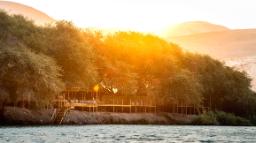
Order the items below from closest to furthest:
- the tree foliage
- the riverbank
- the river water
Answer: the river water < the tree foliage < the riverbank

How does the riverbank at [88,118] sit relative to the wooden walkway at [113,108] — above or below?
below

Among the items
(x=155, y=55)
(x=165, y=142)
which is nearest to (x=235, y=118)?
(x=155, y=55)

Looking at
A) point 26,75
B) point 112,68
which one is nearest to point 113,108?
point 112,68

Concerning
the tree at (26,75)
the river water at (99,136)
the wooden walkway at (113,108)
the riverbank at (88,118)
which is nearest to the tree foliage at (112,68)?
the tree at (26,75)

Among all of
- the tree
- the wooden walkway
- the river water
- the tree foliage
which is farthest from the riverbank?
the river water

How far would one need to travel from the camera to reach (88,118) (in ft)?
294

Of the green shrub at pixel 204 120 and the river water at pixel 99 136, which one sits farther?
the green shrub at pixel 204 120

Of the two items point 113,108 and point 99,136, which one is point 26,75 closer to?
point 99,136

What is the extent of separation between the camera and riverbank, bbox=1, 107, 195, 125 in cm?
7869

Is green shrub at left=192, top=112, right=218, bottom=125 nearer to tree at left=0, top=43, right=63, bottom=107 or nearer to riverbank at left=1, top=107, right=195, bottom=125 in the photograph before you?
riverbank at left=1, top=107, right=195, bottom=125

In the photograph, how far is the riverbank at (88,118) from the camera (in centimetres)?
7869

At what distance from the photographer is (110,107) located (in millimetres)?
100875

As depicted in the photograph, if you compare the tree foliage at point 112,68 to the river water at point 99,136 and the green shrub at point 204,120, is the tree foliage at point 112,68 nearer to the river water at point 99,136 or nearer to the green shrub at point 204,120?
the green shrub at point 204,120

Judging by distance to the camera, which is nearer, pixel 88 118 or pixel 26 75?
pixel 26 75
